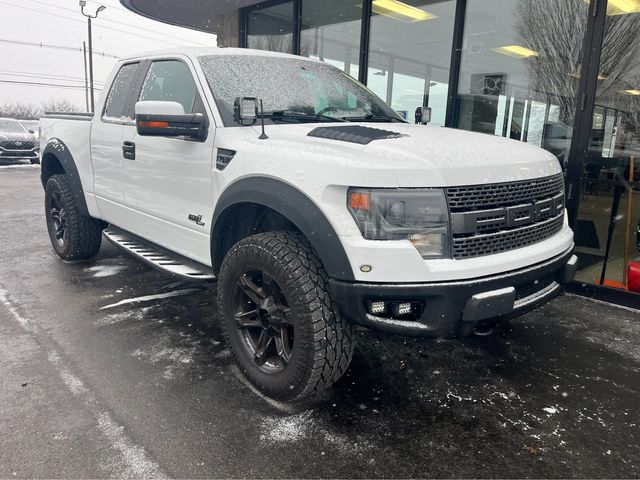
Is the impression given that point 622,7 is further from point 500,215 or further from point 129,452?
point 129,452

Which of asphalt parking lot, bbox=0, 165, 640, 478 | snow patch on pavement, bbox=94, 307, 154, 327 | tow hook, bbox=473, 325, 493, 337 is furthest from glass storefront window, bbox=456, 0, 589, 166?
snow patch on pavement, bbox=94, 307, 154, 327

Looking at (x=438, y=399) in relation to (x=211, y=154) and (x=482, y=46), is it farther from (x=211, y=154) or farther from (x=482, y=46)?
(x=482, y=46)

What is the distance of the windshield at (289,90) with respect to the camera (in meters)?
3.29

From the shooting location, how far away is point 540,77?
568 centimetres

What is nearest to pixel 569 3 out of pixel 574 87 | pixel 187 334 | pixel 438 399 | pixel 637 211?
pixel 574 87

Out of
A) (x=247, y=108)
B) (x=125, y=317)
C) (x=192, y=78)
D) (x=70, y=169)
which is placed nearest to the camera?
(x=247, y=108)

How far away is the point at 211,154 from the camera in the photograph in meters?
3.11

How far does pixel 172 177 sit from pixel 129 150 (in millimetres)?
666

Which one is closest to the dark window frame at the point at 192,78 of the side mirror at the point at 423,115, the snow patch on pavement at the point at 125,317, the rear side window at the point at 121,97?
the rear side window at the point at 121,97

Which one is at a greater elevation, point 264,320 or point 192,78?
point 192,78

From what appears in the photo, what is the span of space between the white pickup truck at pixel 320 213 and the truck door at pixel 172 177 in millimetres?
15

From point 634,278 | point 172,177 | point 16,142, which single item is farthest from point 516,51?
point 16,142

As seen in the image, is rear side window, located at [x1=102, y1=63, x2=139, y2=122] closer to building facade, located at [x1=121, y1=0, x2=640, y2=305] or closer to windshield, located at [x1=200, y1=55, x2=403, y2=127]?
windshield, located at [x1=200, y1=55, x2=403, y2=127]

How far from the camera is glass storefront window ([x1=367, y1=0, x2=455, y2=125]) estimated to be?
648cm
